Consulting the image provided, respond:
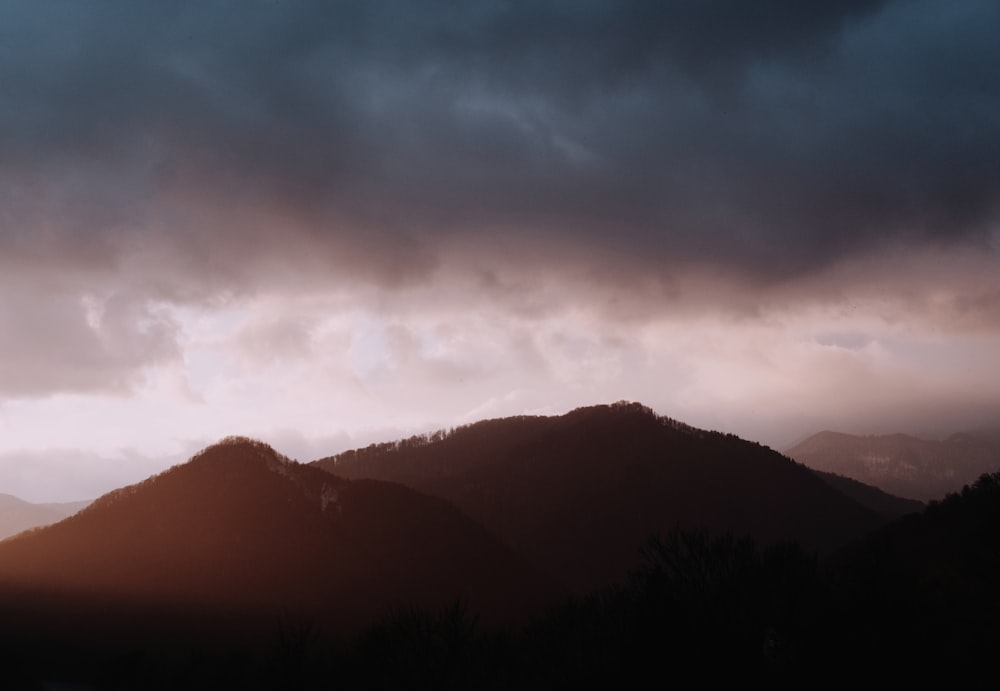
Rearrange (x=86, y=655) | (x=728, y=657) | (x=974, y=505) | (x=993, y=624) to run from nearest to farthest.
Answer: (x=728, y=657), (x=993, y=624), (x=974, y=505), (x=86, y=655)

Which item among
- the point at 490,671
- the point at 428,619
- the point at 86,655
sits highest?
the point at 428,619

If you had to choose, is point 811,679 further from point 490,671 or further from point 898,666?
point 490,671

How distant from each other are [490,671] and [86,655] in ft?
517

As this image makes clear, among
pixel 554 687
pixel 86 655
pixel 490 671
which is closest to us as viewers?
pixel 554 687

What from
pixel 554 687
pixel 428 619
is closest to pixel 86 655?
pixel 428 619

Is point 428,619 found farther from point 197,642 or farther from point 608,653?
point 197,642

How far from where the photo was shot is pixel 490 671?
51219 millimetres

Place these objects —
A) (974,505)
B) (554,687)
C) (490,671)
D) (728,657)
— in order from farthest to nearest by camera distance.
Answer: (974,505)
(490,671)
(554,687)
(728,657)

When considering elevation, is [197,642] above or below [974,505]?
below

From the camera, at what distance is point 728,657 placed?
39906mm

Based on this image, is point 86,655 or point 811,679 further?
point 86,655

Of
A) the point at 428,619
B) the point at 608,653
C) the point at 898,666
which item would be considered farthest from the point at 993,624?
the point at 428,619

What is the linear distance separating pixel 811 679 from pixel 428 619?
84.5ft

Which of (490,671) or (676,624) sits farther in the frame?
(490,671)
